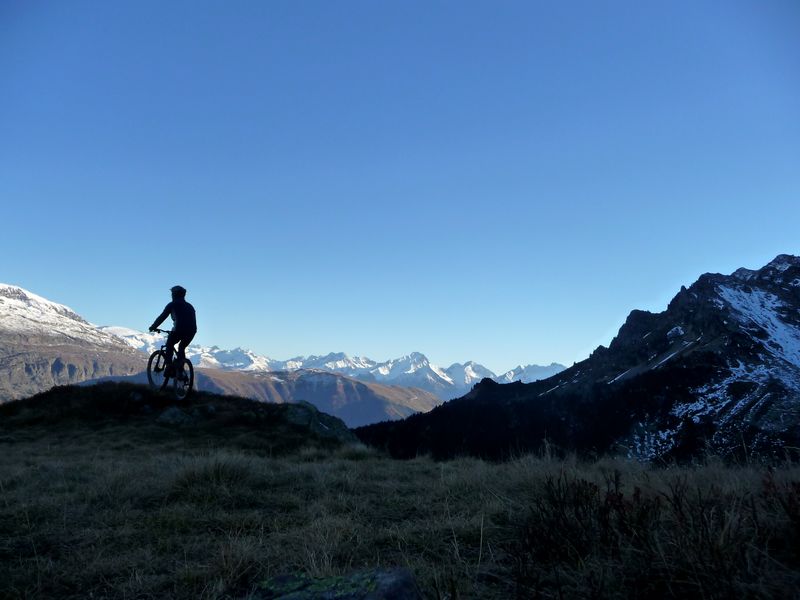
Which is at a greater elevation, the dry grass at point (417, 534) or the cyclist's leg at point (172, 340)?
the cyclist's leg at point (172, 340)

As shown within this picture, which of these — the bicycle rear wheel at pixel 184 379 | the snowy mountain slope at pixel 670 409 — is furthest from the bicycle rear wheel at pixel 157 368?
the snowy mountain slope at pixel 670 409

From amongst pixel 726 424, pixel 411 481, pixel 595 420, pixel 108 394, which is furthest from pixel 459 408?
pixel 411 481

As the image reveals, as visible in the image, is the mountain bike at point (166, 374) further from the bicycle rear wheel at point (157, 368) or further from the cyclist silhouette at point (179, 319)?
the cyclist silhouette at point (179, 319)

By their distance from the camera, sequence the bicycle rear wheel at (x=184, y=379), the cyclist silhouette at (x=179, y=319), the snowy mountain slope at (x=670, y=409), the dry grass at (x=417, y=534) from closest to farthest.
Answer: the dry grass at (x=417, y=534)
the cyclist silhouette at (x=179, y=319)
the bicycle rear wheel at (x=184, y=379)
the snowy mountain slope at (x=670, y=409)

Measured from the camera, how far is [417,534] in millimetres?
5227

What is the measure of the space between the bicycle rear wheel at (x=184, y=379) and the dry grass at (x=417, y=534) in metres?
12.1

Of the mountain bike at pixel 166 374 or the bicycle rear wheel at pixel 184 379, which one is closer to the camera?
the mountain bike at pixel 166 374

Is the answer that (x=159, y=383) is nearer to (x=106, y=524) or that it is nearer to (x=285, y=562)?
(x=106, y=524)

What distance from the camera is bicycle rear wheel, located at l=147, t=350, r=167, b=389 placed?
64.5 feet

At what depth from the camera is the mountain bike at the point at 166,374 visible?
64.4ft

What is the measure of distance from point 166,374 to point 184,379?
85 centimetres

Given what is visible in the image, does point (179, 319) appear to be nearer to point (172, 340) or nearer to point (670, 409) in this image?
point (172, 340)

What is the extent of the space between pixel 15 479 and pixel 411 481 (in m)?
7.25

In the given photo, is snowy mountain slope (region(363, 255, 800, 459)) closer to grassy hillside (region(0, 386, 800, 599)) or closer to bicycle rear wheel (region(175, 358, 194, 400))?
bicycle rear wheel (region(175, 358, 194, 400))
